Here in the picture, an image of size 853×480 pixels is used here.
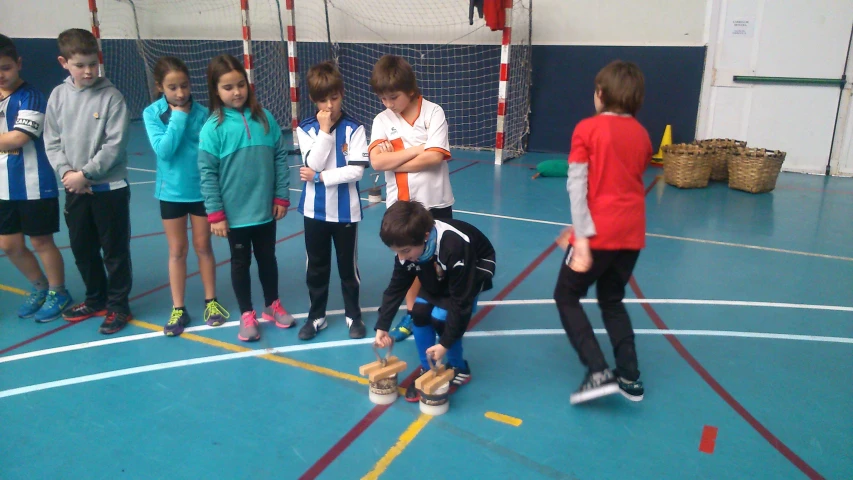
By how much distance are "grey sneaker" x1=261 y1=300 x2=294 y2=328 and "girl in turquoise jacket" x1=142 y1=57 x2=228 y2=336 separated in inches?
9.4

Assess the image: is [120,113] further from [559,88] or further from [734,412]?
[559,88]

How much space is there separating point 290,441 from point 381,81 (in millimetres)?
1422

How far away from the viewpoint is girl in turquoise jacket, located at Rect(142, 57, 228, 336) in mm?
2645

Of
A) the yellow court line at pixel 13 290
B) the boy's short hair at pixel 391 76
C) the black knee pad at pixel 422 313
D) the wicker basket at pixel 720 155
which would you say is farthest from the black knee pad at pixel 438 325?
the wicker basket at pixel 720 155

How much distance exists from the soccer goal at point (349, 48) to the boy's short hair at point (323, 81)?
489 cm

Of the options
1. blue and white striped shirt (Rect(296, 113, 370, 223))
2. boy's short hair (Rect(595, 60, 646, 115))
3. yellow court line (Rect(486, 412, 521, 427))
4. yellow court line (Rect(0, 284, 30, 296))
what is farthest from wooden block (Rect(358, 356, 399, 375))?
yellow court line (Rect(0, 284, 30, 296))

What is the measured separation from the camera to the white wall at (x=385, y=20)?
7266mm

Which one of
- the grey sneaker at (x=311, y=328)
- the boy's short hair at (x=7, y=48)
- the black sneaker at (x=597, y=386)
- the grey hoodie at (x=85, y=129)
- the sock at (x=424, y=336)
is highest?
the boy's short hair at (x=7, y=48)

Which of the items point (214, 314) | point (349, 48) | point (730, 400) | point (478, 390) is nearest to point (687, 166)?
point (730, 400)

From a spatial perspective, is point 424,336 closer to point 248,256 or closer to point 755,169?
point 248,256

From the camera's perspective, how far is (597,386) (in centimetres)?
218

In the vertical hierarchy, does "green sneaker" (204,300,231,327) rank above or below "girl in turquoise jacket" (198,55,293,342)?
below

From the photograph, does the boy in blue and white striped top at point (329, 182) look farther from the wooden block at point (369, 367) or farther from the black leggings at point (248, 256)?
the wooden block at point (369, 367)

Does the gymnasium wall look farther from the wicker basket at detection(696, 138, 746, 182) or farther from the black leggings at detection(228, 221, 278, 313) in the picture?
the black leggings at detection(228, 221, 278, 313)
